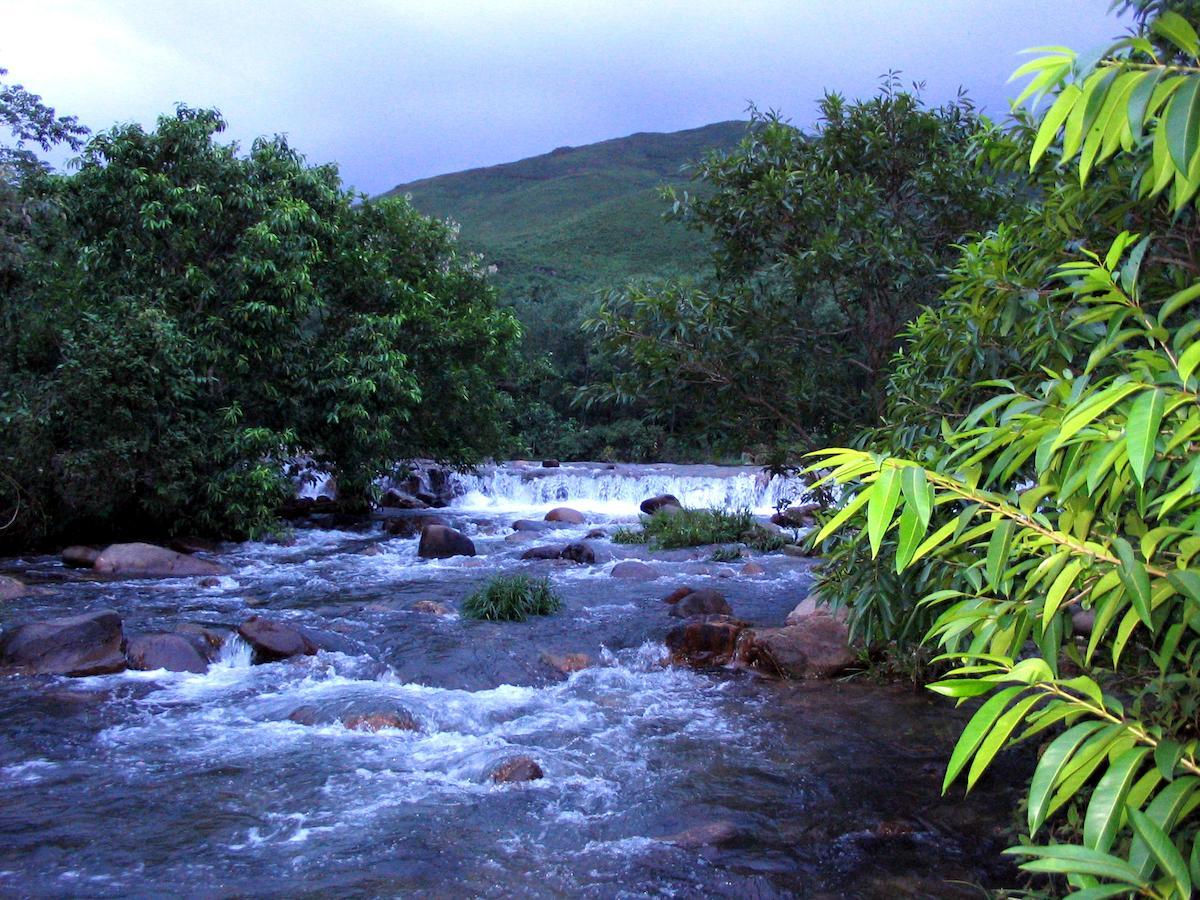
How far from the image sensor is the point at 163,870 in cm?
509

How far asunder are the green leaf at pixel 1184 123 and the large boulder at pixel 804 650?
24.2 ft

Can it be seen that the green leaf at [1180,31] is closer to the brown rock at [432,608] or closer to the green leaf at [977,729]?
the green leaf at [977,729]

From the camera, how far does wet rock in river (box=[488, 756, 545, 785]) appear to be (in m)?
6.35

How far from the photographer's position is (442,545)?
15086 mm

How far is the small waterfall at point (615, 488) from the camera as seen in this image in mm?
22156

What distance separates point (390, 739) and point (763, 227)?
521 centimetres

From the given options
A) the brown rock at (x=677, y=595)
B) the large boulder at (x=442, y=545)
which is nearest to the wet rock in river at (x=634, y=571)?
the brown rock at (x=677, y=595)

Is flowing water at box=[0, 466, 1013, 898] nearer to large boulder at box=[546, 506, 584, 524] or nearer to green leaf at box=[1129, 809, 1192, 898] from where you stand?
green leaf at box=[1129, 809, 1192, 898]

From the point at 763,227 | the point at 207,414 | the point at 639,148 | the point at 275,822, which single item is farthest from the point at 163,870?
the point at 639,148

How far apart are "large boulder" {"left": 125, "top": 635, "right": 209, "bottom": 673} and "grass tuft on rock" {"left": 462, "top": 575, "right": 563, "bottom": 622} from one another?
2.89 metres

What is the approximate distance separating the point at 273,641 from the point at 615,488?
48.0 feet

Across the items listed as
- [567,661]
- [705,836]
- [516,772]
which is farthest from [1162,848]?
[567,661]

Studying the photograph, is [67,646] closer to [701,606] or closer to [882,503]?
[701,606]

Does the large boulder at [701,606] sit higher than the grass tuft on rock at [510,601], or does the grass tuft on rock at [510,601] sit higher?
the grass tuft on rock at [510,601]
